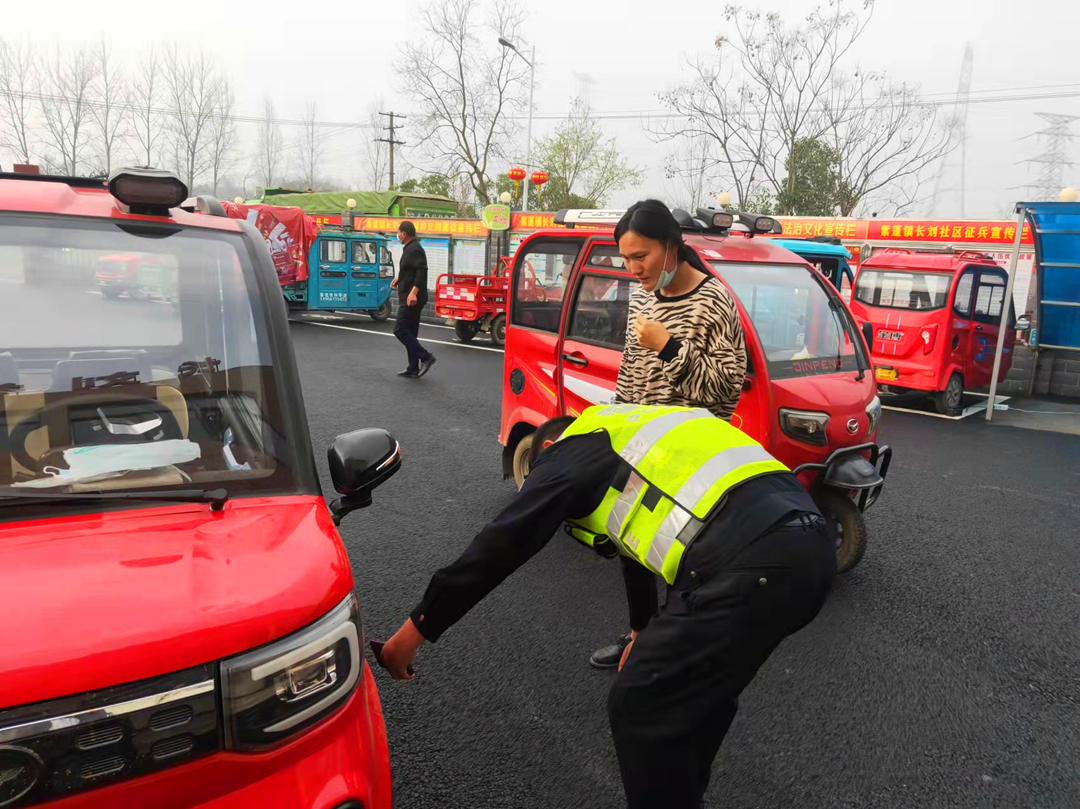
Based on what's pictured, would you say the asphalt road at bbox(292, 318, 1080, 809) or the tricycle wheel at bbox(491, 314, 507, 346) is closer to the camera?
Answer: the asphalt road at bbox(292, 318, 1080, 809)

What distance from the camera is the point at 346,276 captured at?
703 inches

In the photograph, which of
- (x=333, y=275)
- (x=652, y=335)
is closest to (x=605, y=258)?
(x=652, y=335)

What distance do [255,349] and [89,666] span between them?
3.53 feet

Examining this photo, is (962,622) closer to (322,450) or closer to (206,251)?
(206,251)

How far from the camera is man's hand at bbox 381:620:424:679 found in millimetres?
1579

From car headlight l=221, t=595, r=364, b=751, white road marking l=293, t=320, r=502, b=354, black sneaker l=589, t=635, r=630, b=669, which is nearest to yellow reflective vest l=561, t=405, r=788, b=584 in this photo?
car headlight l=221, t=595, r=364, b=751

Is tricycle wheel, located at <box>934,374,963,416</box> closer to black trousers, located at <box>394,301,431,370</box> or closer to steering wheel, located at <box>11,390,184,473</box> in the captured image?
black trousers, located at <box>394,301,431,370</box>

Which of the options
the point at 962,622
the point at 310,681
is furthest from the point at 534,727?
the point at 962,622

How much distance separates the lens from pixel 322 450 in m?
6.58

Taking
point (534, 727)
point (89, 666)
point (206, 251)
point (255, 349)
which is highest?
point (206, 251)

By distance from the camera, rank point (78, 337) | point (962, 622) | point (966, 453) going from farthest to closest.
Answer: point (966, 453)
point (962, 622)
point (78, 337)

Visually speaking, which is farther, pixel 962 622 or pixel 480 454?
pixel 480 454

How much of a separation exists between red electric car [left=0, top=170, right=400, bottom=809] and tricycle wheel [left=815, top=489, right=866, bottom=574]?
121 inches

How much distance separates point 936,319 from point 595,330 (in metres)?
7.17
